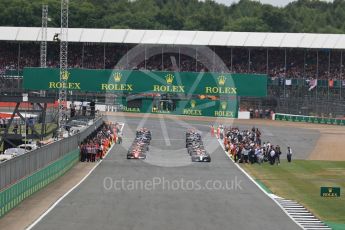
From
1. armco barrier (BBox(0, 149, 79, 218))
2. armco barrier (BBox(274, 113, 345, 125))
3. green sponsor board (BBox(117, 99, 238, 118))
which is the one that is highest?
green sponsor board (BBox(117, 99, 238, 118))

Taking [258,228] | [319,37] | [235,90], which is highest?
[319,37]

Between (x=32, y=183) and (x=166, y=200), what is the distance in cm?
635

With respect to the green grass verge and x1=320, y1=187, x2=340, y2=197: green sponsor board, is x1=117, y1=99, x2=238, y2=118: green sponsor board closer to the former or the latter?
the green grass verge

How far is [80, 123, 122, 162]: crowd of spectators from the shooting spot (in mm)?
58219

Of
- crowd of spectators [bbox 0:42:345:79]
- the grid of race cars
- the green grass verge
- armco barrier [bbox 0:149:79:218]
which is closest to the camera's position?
armco barrier [bbox 0:149:79:218]

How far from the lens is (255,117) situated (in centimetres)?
10700

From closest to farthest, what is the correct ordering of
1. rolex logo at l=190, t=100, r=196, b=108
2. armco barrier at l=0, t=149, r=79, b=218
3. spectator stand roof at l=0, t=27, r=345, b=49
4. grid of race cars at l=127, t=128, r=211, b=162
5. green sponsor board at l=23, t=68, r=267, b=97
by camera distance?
armco barrier at l=0, t=149, r=79, b=218 < grid of race cars at l=127, t=128, r=211, b=162 < green sponsor board at l=23, t=68, r=267, b=97 < rolex logo at l=190, t=100, r=196, b=108 < spectator stand roof at l=0, t=27, r=345, b=49

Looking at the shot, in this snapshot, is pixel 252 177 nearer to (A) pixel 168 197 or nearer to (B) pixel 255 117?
(A) pixel 168 197

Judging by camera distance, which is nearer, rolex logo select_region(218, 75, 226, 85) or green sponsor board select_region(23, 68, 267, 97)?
green sponsor board select_region(23, 68, 267, 97)

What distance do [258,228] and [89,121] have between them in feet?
159

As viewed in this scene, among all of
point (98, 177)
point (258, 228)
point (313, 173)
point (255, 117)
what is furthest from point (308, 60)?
point (258, 228)

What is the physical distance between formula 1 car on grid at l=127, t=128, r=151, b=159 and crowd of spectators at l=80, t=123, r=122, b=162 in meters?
2.03

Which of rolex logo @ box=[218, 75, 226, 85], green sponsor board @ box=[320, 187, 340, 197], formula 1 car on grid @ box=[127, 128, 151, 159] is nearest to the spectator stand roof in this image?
rolex logo @ box=[218, 75, 226, 85]

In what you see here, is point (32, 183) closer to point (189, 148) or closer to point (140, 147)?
point (140, 147)
